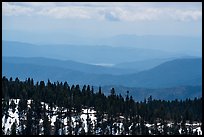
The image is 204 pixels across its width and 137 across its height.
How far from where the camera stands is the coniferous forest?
321 feet

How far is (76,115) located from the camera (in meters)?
108

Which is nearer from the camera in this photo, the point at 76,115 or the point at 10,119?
the point at 10,119

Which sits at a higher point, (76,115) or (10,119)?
(76,115)

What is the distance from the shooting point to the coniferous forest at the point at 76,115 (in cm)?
9794

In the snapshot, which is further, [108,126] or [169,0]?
[108,126]

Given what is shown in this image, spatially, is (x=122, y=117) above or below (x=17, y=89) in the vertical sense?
below

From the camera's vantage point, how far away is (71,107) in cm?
11144

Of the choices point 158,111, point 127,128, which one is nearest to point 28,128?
point 127,128

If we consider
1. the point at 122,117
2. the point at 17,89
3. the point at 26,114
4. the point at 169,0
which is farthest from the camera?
the point at 17,89

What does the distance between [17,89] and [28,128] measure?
73.8 ft

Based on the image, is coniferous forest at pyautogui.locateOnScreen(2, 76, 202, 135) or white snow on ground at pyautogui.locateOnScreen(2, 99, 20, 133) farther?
white snow on ground at pyautogui.locateOnScreen(2, 99, 20, 133)

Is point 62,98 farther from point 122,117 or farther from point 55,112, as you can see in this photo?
point 122,117

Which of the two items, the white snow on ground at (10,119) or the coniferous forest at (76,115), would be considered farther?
the white snow on ground at (10,119)

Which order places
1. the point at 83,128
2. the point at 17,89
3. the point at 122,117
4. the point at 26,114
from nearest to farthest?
1. the point at 83,128
2. the point at 26,114
3. the point at 122,117
4. the point at 17,89
